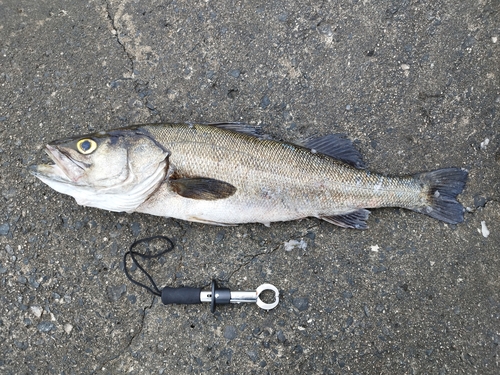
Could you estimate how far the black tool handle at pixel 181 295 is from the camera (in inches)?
128

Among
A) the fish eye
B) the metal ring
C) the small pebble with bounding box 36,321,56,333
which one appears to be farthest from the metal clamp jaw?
the fish eye

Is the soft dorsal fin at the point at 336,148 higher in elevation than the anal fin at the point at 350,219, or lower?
higher

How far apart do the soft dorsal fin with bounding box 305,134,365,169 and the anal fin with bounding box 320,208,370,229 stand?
42 cm

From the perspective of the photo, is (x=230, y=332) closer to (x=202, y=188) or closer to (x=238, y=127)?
(x=202, y=188)

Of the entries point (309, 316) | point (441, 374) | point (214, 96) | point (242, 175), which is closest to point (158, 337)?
point (309, 316)

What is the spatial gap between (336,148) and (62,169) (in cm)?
230

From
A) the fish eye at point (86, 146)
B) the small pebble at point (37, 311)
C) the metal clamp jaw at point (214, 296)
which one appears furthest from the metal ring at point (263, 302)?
the small pebble at point (37, 311)

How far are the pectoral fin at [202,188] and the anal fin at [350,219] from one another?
35.3 inches

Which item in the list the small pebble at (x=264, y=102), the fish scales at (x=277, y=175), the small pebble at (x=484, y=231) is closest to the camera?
the fish scales at (x=277, y=175)

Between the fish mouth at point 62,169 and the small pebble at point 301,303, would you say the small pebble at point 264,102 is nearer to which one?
the fish mouth at point 62,169

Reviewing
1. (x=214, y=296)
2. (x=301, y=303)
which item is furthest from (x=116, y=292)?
(x=301, y=303)

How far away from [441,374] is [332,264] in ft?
4.36

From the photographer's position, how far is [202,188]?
3090mm

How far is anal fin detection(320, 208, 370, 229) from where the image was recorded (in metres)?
3.37
